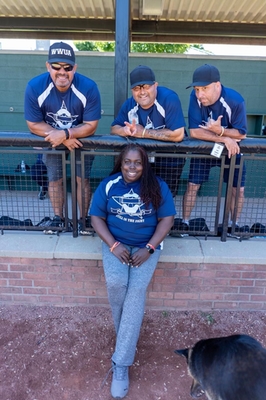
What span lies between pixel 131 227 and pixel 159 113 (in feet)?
3.42

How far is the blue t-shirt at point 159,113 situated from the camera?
276cm

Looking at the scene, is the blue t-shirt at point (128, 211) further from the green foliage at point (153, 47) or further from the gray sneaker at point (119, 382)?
the green foliage at point (153, 47)

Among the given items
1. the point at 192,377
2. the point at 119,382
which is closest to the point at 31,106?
the point at 119,382

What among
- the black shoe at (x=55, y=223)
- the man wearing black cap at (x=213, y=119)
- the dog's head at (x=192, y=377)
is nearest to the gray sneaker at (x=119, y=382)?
the dog's head at (x=192, y=377)

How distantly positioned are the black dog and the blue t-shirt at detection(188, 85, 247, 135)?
5.64 feet

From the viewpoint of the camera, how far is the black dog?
164 centimetres

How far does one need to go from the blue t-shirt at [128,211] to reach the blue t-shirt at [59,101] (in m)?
0.74

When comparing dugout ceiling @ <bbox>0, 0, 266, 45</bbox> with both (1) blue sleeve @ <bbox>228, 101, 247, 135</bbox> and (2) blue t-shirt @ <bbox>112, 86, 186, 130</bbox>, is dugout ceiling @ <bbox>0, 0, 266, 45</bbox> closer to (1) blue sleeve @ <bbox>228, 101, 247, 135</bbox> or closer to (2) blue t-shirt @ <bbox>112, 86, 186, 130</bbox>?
(2) blue t-shirt @ <bbox>112, 86, 186, 130</bbox>

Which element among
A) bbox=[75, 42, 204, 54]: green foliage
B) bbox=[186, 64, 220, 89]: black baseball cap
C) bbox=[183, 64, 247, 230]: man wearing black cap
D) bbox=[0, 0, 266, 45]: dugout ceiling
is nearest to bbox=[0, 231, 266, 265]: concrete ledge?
bbox=[183, 64, 247, 230]: man wearing black cap

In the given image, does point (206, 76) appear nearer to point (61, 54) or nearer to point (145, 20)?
point (61, 54)

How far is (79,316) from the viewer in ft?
9.41

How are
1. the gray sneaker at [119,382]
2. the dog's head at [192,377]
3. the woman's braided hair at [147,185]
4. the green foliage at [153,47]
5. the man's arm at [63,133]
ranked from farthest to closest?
the green foliage at [153,47] < the man's arm at [63,133] < the woman's braided hair at [147,185] < the gray sneaker at [119,382] < the dog's head at [192,377]

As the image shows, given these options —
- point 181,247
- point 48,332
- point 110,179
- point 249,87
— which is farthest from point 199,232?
point 249,87

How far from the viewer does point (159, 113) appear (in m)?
2.83
